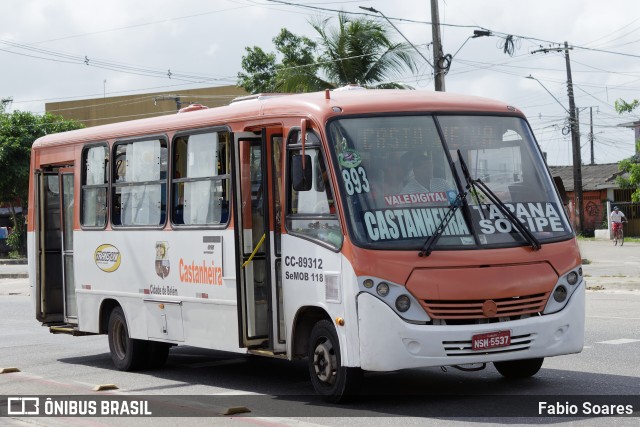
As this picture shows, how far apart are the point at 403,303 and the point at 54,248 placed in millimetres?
7363

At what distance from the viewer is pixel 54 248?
15789 mm

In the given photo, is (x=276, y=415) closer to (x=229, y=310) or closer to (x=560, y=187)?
(x=229, y=310)

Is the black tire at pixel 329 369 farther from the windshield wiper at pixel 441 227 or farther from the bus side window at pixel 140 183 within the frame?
the bus side window at pixel 140 183

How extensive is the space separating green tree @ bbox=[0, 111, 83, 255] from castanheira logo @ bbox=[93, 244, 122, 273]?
39965mm

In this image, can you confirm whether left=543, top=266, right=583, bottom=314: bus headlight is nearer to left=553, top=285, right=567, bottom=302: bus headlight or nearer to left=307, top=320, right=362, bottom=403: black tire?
left=553, top=285, right=567, bottom=302: bus headlight

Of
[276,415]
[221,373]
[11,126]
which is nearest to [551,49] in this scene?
[11,126]

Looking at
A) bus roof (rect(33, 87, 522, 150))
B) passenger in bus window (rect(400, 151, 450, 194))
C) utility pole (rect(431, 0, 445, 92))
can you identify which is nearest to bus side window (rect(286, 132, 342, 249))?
bus roof (rect(33, 87, 522, 150))

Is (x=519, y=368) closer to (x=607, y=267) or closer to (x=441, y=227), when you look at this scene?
(x=441, y=227)

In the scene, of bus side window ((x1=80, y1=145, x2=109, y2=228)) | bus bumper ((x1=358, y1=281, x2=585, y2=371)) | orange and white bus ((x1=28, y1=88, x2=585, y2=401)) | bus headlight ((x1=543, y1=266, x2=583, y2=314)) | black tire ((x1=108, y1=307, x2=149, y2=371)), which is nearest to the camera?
bus bumper ((x1=358, y1=281, x2=585, y2=371))

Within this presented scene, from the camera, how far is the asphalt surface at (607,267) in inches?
942

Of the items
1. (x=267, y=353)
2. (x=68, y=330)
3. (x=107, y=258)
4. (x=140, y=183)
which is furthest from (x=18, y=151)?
(x=267, y=353)

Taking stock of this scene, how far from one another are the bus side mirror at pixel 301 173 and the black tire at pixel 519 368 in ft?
8.42

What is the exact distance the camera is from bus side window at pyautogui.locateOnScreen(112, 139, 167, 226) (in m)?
13.2

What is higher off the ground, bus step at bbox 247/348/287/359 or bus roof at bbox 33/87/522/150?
bus roof at bbox 33/87/522/150
